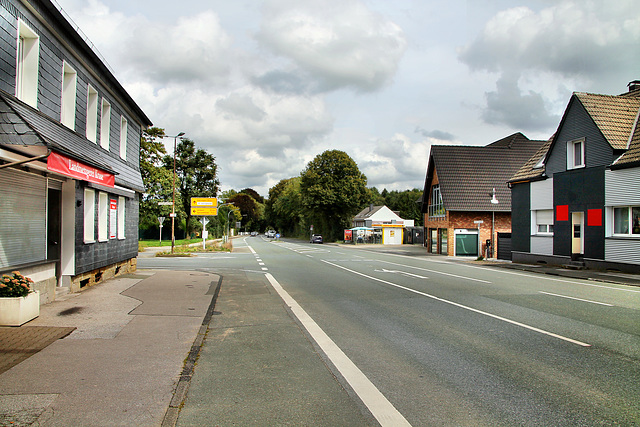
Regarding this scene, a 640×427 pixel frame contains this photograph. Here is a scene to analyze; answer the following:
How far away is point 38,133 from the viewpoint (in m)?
7.39

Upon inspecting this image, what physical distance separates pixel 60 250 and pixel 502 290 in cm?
1178

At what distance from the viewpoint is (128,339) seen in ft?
22.3

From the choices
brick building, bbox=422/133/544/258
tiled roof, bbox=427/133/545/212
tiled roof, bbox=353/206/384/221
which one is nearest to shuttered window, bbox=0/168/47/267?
brick building, bbox=422/133/544/258

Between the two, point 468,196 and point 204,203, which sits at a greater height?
point 468,196

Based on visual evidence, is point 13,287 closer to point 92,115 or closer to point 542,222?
point 92,115

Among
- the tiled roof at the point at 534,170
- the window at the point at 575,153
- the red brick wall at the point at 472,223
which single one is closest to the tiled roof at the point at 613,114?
the window at the point at 575,153

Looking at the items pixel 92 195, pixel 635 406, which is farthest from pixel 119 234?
pixel 635 406

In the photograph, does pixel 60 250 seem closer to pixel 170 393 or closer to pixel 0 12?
pixel 0 12

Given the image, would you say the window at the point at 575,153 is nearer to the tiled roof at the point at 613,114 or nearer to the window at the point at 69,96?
the tiled roof at the point at 613,114

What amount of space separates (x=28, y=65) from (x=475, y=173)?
3533 cm

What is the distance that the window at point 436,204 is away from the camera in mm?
37969

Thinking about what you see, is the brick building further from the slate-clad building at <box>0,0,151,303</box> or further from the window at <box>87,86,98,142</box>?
the window at <box>87,86,98,142</box>

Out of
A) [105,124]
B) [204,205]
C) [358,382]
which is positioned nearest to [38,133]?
[358,382]

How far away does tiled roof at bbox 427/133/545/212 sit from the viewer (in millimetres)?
36625
